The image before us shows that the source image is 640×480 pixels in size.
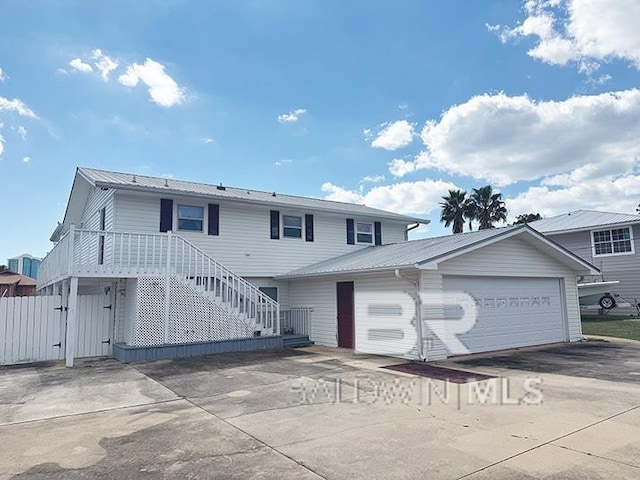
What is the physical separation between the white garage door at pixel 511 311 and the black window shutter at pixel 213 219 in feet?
24.9

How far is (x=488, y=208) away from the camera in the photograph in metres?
31.8

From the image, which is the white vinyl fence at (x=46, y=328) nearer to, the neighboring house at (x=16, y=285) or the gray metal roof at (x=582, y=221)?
the neighboring house at (x=16, y=285)

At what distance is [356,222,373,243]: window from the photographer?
17.5 m

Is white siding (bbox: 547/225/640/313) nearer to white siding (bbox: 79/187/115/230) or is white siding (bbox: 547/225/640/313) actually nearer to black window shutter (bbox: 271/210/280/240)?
black window shutter (bbox: 271/210/280/240)

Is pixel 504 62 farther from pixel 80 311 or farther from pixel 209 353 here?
pixel 80 311

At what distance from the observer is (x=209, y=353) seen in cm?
1171

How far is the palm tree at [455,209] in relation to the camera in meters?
32.4

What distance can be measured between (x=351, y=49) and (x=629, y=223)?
50.9 feet

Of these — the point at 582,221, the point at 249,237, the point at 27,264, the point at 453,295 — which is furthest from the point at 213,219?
the point at 27,264

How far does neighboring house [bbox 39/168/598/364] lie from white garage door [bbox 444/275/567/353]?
4cm

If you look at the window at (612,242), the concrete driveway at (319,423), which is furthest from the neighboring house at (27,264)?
the window at (612,242)

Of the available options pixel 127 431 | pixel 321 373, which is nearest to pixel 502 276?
pixel 321 373

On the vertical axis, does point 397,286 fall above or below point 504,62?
below

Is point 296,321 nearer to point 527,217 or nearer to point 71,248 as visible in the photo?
point 71,248
